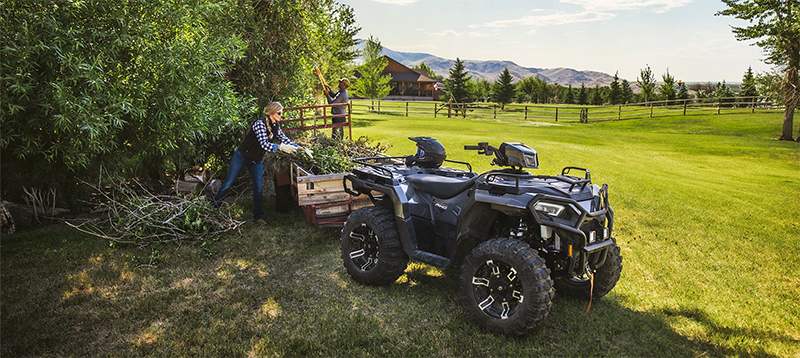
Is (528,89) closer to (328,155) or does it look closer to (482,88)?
(482,88)

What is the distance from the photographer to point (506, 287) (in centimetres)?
399

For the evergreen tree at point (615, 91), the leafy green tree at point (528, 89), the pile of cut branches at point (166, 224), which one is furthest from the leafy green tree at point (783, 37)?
the leafy green tree at point (528, 89)

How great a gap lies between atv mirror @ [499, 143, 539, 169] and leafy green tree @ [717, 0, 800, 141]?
24009mm

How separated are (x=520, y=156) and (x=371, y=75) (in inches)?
1700

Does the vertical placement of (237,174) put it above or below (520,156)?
below

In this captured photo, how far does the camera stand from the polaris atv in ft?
12.4

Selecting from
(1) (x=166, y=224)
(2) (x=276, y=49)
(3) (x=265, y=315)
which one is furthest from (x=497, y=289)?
(2) (x=276, y=49)

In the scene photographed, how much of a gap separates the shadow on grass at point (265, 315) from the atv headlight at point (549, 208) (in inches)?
45.4

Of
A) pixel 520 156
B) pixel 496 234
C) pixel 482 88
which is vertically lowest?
pixel 496 234

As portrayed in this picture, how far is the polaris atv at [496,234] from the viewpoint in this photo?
3.77 meters

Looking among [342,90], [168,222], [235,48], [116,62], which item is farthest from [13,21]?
[342,90]

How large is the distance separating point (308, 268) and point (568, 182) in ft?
11.1

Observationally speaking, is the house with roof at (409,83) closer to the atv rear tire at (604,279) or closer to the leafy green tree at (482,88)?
the leafy green tree at (482,88)

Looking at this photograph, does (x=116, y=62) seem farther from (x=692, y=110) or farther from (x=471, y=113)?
(x=692, y=110)
